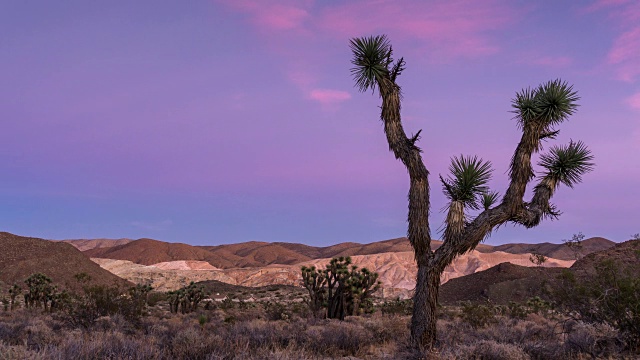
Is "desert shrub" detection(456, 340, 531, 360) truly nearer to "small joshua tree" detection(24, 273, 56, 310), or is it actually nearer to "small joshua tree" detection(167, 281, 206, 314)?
"small joshua tree" detection(167, 281, 206, 314)

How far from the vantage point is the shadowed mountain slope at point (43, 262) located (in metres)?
51.2

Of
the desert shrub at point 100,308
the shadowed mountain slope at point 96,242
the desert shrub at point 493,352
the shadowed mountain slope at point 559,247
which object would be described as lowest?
the desert shrub at point 493,352

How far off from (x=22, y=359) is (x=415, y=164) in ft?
28.4

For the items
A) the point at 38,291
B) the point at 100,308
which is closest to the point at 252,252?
the point at 38,291

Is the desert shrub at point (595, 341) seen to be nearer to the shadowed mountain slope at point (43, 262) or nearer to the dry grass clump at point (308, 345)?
the dry grass clump at point (308, 345)

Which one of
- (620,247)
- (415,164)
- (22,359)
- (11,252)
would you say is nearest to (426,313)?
(415,164)

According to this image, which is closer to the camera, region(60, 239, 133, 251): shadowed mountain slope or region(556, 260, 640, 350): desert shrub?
region(556, 260, 640, 350): desert shrub

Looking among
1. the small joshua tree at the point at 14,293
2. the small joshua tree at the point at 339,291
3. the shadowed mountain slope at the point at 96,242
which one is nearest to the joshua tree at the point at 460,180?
the small joshua tree at the point at 339,291

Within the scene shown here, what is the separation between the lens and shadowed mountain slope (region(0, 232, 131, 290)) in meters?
51.2

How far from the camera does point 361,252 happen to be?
121m

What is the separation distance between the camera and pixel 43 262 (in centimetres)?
5372

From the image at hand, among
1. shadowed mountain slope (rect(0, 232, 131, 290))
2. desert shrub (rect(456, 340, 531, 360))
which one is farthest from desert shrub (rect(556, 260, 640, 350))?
A: shadowed mountain slope (rect(0, 232, 131, 290))

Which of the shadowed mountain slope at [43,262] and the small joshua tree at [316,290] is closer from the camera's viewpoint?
the small joshua tree at [316,290]

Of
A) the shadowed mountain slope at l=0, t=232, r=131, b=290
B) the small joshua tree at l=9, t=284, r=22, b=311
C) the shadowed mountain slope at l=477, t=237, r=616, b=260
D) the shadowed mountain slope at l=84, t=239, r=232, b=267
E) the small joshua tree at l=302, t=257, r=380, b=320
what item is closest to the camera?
the small joshua tree at l=302, t=257, r=380, b=320
